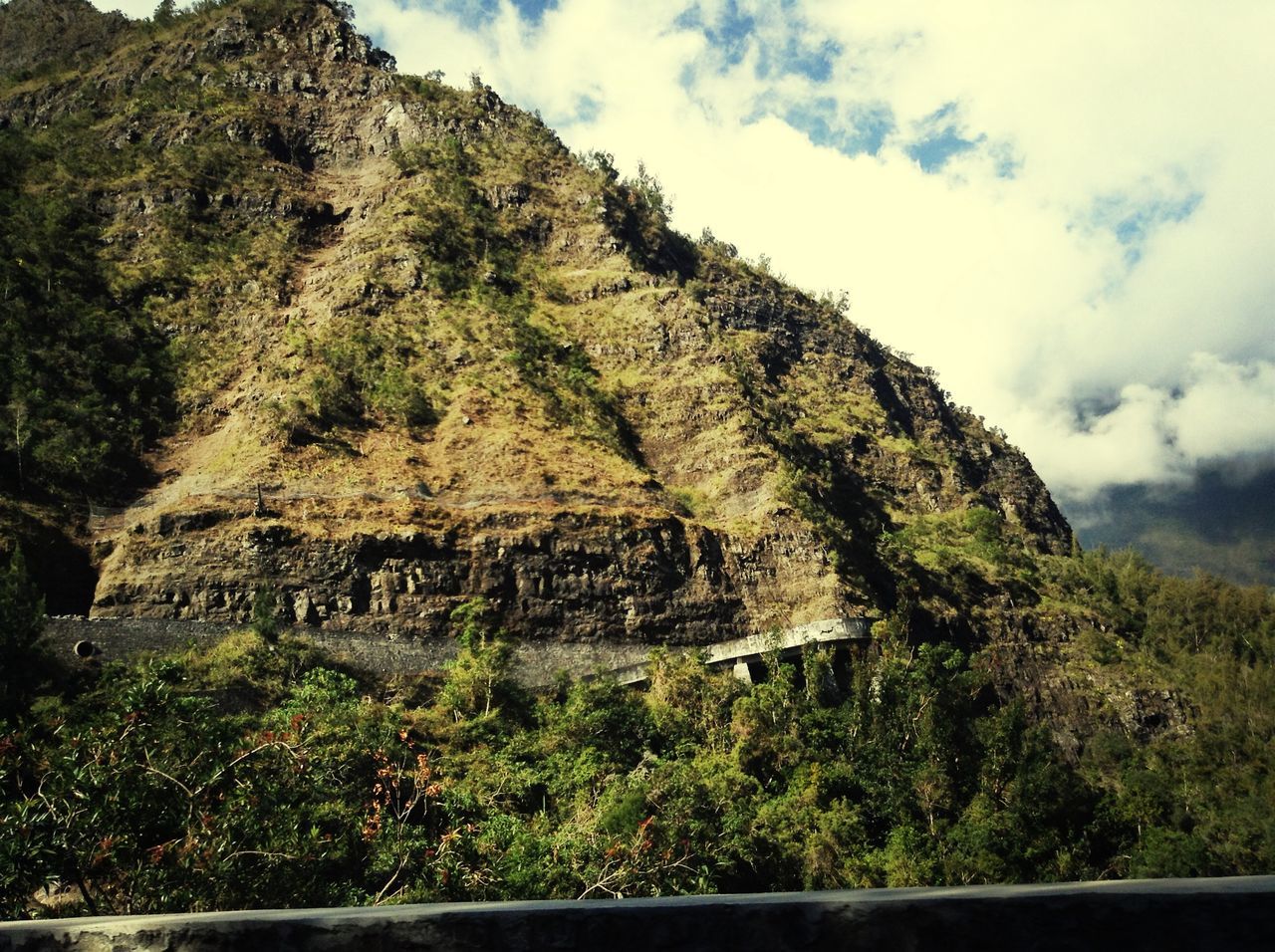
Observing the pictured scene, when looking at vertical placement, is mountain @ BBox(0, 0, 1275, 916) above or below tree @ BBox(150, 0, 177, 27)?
below

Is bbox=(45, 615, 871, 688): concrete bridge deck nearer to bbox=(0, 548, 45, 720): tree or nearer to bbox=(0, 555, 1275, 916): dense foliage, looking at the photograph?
bbox=(0, 555, 1275, 916): dense foliage

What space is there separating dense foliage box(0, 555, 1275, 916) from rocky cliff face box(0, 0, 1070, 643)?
4.47m

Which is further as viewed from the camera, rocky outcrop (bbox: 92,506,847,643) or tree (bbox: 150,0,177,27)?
tree (bbox: 150,0,177,27)

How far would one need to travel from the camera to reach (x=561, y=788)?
23.7m

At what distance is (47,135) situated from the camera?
57.0m

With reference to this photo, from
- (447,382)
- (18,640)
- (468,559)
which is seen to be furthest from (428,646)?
(447,382)

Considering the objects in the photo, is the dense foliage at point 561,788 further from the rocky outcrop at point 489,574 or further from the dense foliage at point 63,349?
the dense foliage at point 63,349

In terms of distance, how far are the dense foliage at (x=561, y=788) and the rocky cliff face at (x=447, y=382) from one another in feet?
14.7

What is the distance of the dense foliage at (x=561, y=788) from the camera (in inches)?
399

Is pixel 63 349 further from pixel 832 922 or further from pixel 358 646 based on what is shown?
pixel 832 922

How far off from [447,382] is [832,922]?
43.4 meters

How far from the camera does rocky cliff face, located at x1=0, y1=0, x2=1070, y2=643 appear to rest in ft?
111

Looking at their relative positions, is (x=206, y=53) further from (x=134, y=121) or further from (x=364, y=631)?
(x=364, y=631)

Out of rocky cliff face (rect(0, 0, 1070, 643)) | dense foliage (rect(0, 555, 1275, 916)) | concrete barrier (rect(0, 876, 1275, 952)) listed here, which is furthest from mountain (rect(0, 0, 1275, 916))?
concrete barrier (rect(0, 876, 1275, 952))
